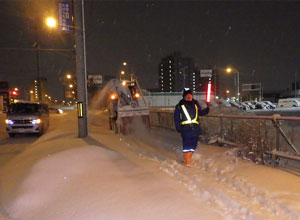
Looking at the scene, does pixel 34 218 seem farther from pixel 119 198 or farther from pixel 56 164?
pixel 56 164

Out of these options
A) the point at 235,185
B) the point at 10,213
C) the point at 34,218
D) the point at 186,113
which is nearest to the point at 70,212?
the point at 34,218

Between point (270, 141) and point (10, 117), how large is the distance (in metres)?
12.5

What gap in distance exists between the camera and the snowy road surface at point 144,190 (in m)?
3.59

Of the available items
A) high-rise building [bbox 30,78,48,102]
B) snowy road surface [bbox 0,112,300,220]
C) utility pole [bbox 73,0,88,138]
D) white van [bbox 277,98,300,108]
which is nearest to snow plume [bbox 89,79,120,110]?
utility pole [bbox 73,0,88,138]

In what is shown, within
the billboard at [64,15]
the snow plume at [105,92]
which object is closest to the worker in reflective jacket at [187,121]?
the billboard at [64,15]

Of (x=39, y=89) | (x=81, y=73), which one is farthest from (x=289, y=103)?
(x=81, y=73)

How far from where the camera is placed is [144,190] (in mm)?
4219

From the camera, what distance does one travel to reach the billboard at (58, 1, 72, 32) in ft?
33.5

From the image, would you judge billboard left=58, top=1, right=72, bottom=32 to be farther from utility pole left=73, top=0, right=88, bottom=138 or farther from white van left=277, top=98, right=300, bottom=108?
white van left=277, top=98, right=300, bottom=108

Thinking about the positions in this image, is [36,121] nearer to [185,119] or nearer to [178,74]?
[185,119]

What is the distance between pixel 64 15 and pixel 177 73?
274 feet

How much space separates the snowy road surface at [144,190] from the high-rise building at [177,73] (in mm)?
70225

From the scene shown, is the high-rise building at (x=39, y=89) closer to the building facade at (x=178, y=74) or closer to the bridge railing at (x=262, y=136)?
the bridge railing at (x=262, y=136)

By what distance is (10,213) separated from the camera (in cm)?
403
